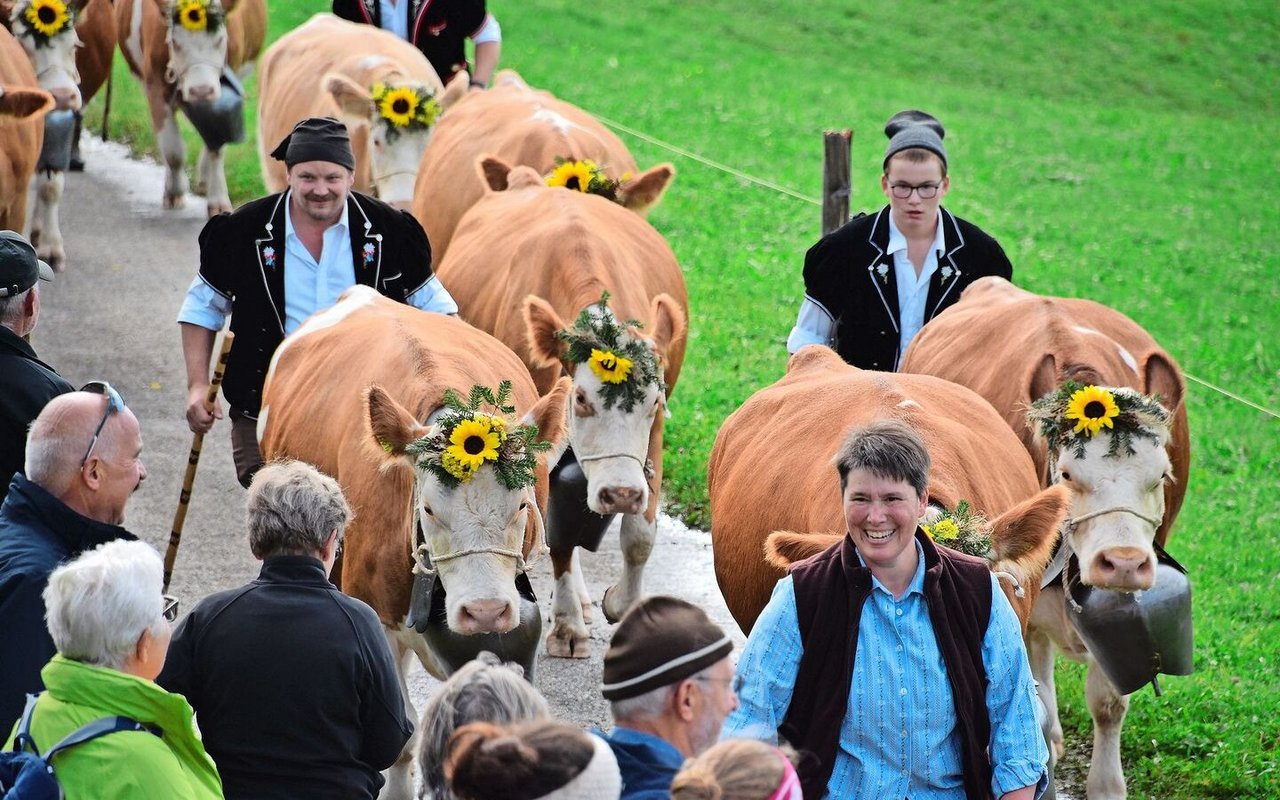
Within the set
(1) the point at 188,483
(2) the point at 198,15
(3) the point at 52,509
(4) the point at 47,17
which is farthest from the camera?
(2) the point at 198,15

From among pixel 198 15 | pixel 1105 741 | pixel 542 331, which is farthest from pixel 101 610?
pixel 198 15

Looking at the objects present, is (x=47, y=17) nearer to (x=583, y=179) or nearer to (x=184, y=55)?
(x=184, y=55)

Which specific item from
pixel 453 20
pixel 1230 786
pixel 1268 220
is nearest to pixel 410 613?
pixel 1230 786

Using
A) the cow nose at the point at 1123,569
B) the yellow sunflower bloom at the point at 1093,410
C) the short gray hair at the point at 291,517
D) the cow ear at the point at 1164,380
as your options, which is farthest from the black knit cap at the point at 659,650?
the cow ear at the point at 1164,380

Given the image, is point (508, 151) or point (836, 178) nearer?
point (508, 151)

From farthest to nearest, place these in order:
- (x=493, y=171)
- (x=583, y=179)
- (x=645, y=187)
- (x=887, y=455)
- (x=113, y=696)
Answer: (x=493, y=171)
(x=645, y=187)
(x=583, y=179)
(x=887, y=455)
(x=113, y=696)

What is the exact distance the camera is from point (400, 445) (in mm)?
5461

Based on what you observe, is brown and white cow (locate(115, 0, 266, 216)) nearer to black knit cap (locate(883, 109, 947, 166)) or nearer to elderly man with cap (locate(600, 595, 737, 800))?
black knit cap (locate(883, 109, 947, 166))

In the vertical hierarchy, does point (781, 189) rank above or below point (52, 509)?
above

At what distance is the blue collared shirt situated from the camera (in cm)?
409

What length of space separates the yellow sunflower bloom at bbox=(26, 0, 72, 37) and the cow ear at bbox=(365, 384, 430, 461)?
6.92m

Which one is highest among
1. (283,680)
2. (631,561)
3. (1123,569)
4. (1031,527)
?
(1031,527)

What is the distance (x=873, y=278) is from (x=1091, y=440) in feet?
5.99

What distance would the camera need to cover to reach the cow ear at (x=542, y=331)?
7.09m
